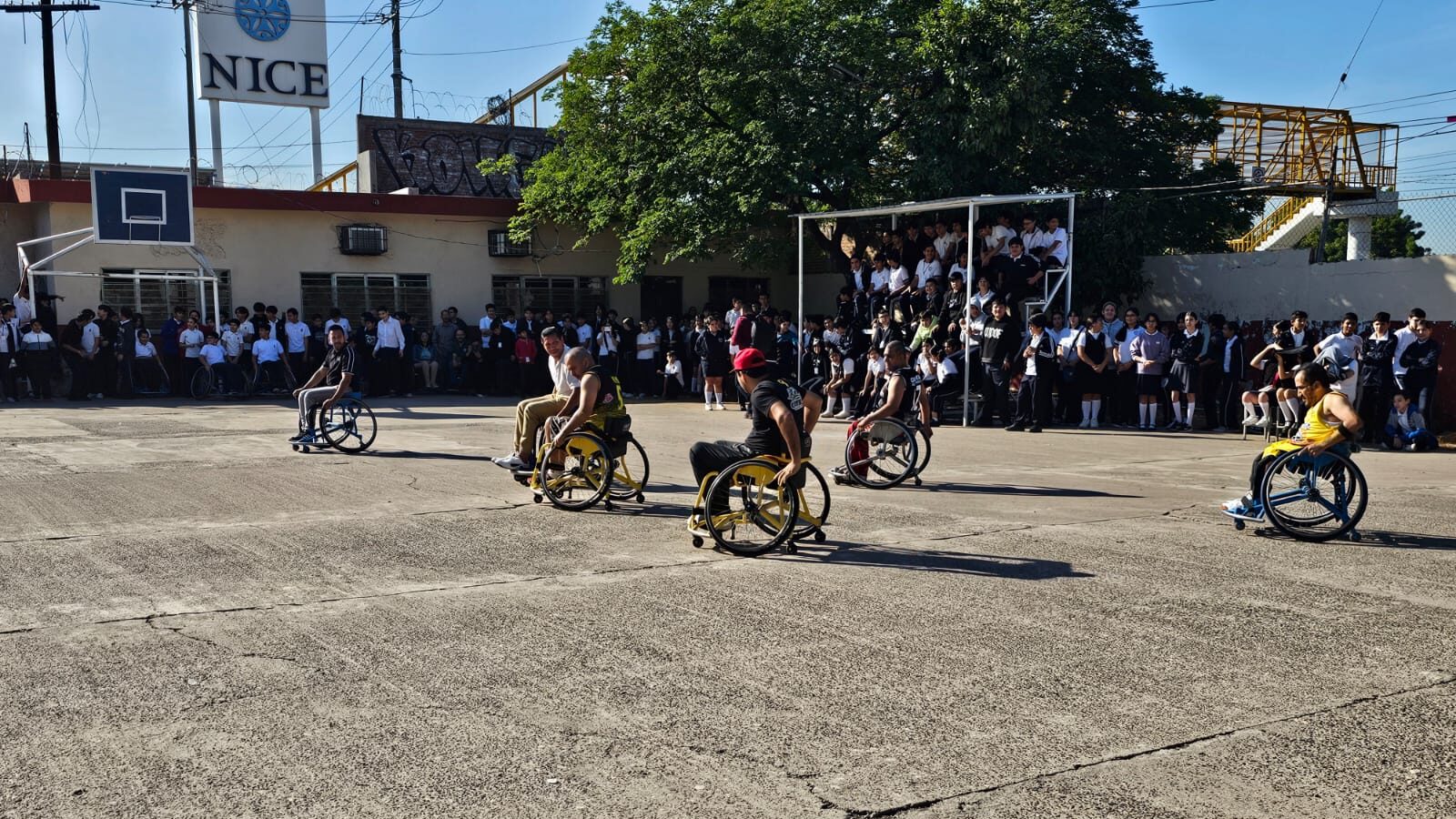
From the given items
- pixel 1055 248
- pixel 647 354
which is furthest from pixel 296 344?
pixel 1055 248

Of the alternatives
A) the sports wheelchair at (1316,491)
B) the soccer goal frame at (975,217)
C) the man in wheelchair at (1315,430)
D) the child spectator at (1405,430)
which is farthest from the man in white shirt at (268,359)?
the sports wheelchair at (1316,491)

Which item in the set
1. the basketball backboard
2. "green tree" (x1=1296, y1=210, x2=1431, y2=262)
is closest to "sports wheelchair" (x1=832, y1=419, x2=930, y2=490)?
the basketball backboard

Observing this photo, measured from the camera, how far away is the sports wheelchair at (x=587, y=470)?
1038 centimetres

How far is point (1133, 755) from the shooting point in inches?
185

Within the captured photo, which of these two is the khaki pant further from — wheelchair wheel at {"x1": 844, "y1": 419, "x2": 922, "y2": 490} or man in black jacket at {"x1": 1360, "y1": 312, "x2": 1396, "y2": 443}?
man in black jacket at {"x1": 1360, "y1": 312, "x2": 1396, "y2": 443}

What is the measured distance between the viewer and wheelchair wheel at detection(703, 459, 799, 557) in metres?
8.53

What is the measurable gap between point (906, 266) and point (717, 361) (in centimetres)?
396

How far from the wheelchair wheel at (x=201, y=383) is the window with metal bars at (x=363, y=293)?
4455mm

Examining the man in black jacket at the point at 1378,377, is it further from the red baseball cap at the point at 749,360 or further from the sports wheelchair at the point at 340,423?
the sports wheelchair at the point at 340,423

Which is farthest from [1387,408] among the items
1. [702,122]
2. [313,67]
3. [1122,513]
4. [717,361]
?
[313,67]

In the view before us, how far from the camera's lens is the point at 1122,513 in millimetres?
10422

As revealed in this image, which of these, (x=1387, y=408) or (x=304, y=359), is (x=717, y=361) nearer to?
(x=304, y=359)

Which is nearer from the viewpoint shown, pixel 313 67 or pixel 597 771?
pixel 597 771

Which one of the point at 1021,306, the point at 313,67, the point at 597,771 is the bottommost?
the point at 597,771
